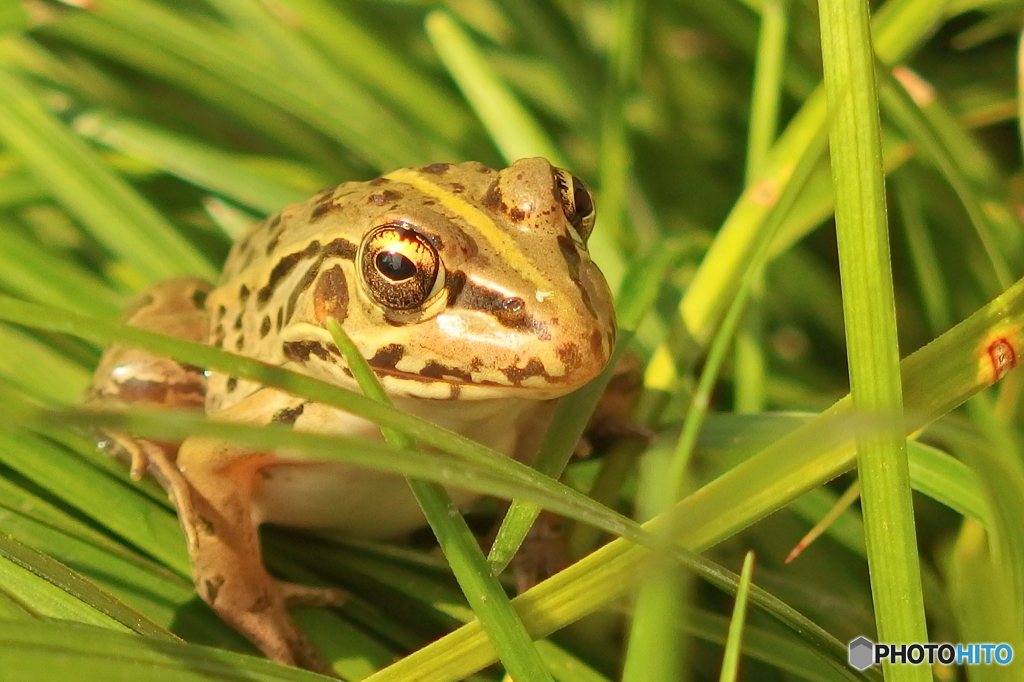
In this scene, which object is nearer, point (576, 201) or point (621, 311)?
point (576, 201)

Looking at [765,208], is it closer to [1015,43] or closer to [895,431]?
[895,431]

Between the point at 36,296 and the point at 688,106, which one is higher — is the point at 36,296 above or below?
below

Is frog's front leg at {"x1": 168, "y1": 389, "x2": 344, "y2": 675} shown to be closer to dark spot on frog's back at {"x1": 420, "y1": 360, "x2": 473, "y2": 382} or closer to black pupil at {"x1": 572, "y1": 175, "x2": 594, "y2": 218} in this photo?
dark spot on frog's back at {"x1": 420, "y1": 360, "x2": 473, "y2": 382}

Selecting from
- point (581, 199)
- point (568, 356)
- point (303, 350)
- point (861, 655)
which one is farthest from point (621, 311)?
point (861, 655)

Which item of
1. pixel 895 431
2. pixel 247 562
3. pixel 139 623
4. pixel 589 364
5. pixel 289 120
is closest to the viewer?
Answer: pixel 895 431

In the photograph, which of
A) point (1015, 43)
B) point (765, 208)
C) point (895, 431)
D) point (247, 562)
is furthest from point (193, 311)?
point (1015, 43)

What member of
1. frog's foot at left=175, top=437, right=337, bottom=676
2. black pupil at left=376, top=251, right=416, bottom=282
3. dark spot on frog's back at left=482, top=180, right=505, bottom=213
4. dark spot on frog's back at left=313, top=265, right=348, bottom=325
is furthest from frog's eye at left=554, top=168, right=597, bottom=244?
frog's foot at left=175, top=437, right=337, bottom=676

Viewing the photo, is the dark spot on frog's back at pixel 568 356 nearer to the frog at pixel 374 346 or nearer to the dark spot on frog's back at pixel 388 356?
the frog at pixel 374 346

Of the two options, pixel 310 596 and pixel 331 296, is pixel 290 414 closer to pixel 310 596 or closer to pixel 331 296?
pixel 331 296
